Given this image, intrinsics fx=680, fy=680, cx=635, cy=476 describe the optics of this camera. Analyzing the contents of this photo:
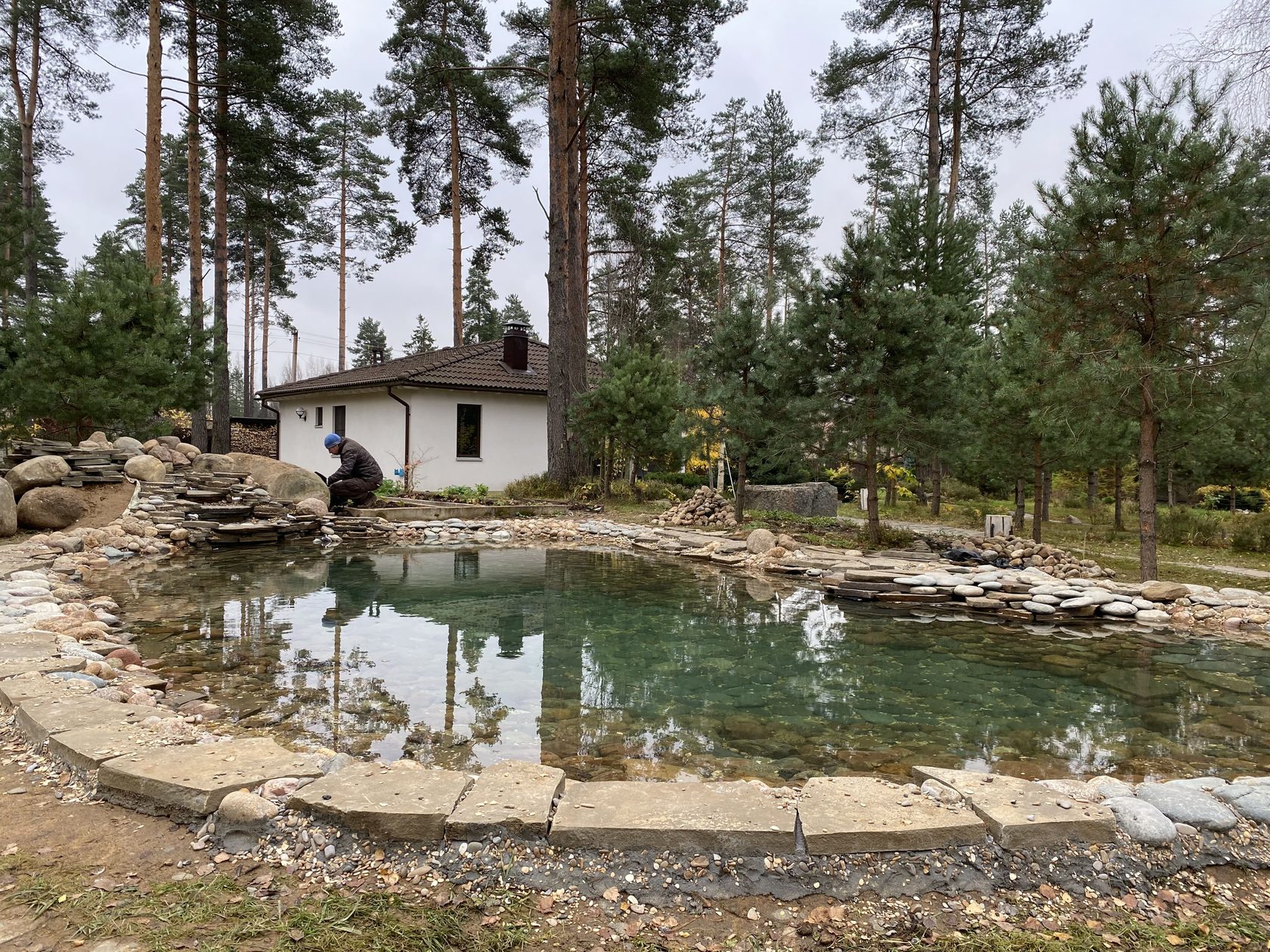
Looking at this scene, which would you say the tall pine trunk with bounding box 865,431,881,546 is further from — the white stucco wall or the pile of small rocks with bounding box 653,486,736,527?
the white stucco wall

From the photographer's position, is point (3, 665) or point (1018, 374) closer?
point (3, 665)

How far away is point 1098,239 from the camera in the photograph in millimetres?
6688

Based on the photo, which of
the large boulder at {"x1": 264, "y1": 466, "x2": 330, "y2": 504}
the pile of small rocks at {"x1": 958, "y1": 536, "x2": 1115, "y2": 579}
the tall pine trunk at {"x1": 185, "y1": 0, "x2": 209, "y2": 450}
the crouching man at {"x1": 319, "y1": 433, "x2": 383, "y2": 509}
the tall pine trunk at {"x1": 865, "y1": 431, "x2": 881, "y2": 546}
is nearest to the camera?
the pile of small rocks at {"x1": 958, "y1": 536, "x2": 1115, "y2": 579}

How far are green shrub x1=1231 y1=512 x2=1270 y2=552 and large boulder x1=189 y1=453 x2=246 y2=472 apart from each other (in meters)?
16.3

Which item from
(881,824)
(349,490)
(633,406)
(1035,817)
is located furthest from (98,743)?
(633,406)

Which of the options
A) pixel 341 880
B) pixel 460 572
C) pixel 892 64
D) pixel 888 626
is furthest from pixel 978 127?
pixel 341 880

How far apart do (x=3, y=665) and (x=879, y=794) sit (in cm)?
438

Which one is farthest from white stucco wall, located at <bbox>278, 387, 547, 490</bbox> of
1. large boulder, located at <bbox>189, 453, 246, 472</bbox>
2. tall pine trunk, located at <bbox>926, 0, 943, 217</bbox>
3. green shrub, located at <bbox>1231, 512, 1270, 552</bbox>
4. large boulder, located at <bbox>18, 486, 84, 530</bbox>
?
green shrub, located at <bbox>1231, 512, 1270, 552</bbox>

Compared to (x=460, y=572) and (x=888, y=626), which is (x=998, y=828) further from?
(x=460, y=572)

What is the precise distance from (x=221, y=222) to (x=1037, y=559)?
61.3ft

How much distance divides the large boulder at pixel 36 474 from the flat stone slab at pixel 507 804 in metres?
10.2

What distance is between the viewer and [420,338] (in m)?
42.7

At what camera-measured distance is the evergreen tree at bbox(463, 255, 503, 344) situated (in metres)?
39.7

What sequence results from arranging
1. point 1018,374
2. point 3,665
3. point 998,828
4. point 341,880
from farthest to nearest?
1. point 1018,374
2. point 3,665
3. point 998,828
4. point 341,880
